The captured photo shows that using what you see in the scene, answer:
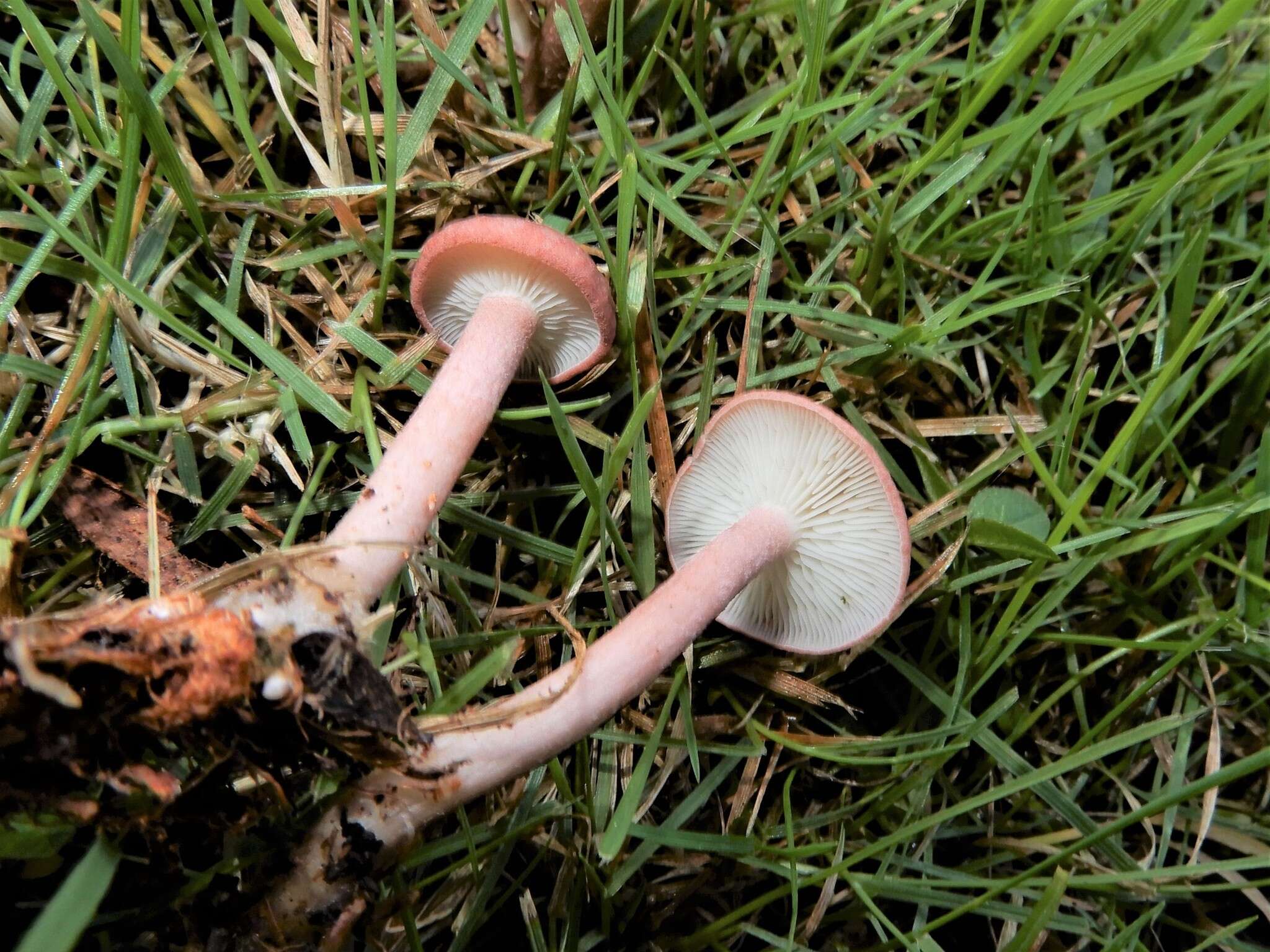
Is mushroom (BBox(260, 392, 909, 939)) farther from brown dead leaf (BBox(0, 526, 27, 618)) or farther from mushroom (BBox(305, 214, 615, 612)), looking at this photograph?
brown dead leaf (BBox(0, 526, 27, 618))

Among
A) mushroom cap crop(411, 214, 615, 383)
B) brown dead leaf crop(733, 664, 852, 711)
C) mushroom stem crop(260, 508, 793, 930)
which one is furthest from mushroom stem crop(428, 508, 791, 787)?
mushroom cap crop(411, 214, 615, 383)

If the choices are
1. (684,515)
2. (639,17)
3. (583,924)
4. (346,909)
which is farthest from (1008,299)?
(346,909)

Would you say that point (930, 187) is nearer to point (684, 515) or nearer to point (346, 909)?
point (684, 515)

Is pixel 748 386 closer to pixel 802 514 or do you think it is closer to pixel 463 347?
pixel 802 514

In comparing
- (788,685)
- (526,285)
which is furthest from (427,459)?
(788,685)

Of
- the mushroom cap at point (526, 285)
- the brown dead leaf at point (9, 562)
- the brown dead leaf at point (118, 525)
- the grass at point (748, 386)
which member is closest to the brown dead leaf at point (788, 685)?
the grass at point (748, 386)

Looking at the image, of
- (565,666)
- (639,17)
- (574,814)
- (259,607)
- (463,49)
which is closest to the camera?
(259,607)
